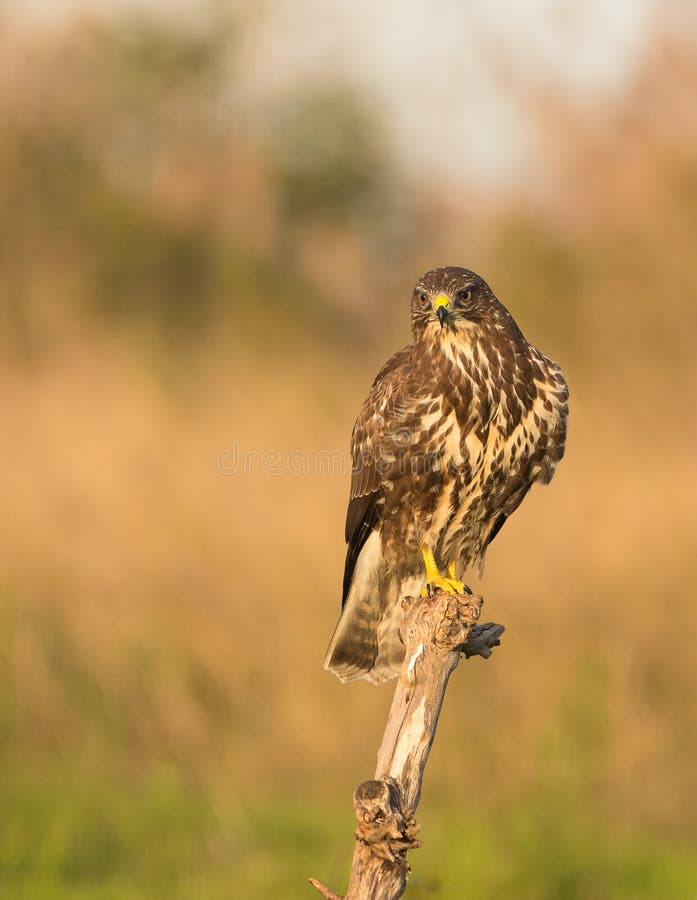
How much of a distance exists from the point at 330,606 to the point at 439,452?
137 inches

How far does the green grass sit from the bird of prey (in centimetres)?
149

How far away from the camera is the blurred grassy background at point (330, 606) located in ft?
22.4

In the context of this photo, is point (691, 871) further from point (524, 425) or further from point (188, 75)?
point (188, 75)

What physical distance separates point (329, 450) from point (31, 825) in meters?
2.87

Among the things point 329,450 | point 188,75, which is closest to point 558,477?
point 329,450

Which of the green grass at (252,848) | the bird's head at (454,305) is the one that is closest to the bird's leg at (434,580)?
the bird's head at (454,305)

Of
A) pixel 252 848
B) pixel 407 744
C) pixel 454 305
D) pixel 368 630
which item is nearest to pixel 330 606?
pixel 252 848

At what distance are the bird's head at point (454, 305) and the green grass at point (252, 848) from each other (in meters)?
2.42

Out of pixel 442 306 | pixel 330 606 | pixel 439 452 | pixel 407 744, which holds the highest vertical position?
pixel 330 606

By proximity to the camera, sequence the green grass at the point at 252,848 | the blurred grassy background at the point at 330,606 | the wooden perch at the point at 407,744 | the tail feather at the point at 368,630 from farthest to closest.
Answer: the blurred grassy background at the point at 330,606 < the green grass at the point at 252,848 < the tail feather at the point at 368,630 < the wooden perch at the point at 407,744

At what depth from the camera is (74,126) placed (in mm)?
22625

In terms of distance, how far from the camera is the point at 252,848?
6902mm

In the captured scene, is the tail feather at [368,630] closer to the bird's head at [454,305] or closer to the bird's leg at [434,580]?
the bird's leg at [434,580]

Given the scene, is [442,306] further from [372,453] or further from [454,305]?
[372,453]
